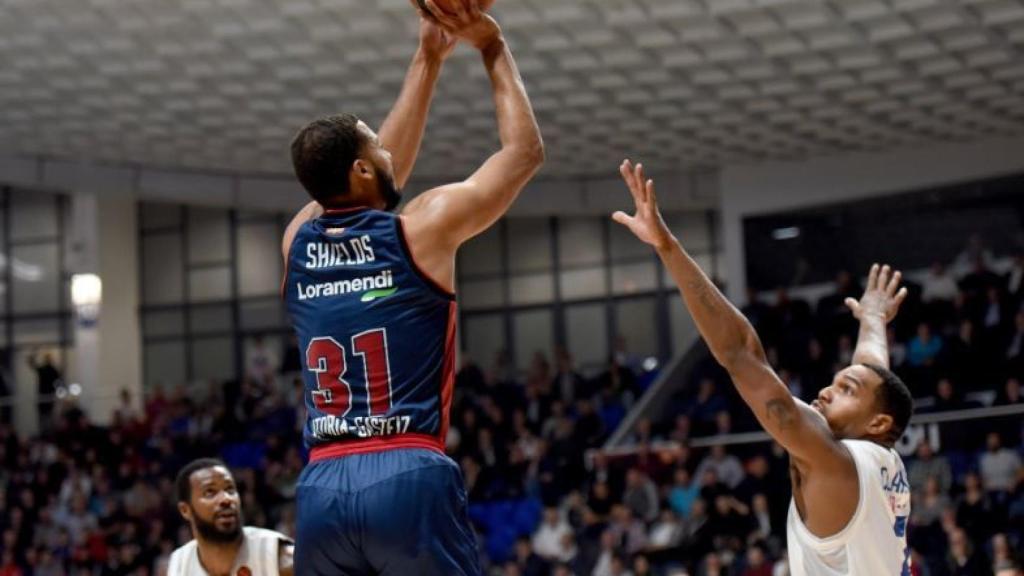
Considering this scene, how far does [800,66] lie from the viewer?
18.3 m

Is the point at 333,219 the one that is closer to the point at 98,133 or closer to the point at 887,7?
the point at 887,7

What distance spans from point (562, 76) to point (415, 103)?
555 inches

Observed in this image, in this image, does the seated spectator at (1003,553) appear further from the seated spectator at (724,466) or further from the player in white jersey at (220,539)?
the player in white jersey at (220,539)

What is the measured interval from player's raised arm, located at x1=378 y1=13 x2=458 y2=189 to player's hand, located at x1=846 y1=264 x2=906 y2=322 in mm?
2132

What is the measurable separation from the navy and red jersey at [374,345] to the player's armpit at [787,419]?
3.94 feet

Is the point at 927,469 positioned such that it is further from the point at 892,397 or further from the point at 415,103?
the point at 415,103

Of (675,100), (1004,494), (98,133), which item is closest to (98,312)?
(98,133)

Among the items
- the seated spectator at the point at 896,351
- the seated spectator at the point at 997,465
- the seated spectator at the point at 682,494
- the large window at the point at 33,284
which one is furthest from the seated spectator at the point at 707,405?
the large window at the point at 33,284

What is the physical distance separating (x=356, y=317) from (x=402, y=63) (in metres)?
14.7

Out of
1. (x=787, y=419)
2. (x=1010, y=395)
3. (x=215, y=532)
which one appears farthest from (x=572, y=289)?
(x=787, y=419)

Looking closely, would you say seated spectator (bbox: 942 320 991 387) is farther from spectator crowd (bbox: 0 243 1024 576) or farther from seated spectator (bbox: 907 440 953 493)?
seated spectator (bbox: 907 440 953 493)

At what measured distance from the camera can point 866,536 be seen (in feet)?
15.9

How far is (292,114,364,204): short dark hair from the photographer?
402 cm

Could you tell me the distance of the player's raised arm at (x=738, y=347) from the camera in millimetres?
4715
